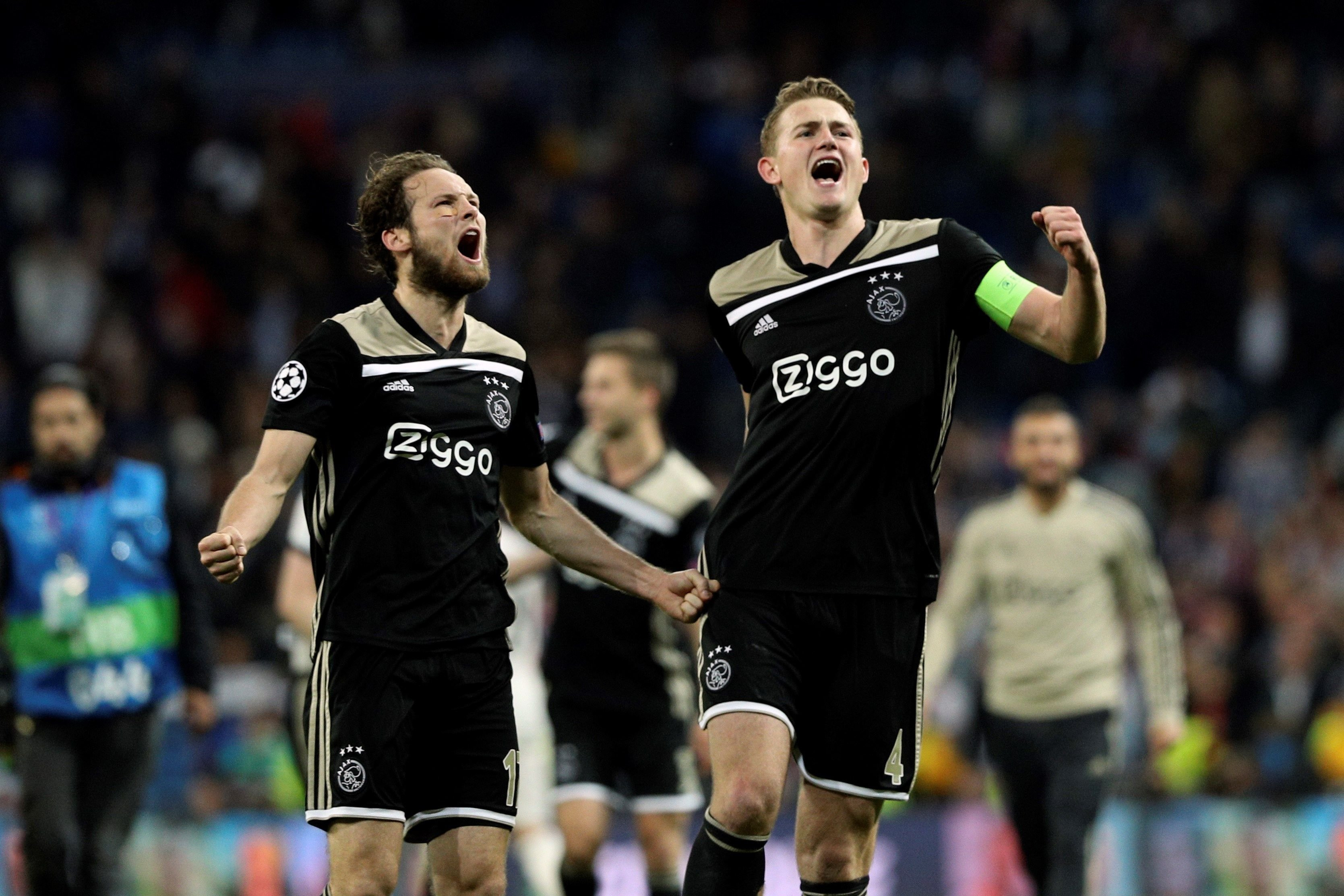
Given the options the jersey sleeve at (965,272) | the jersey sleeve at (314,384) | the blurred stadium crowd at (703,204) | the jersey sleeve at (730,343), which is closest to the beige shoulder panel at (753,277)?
the jersey sleeve at (730,343)

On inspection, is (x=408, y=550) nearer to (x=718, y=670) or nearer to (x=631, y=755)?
(x=718, y=670)

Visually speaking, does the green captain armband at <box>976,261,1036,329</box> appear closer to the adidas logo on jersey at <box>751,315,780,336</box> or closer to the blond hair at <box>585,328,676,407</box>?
the adidas logo on jersey at <box>751,315,780,336</box>

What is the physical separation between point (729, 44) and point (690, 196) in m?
2.22

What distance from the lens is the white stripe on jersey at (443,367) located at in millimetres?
5453

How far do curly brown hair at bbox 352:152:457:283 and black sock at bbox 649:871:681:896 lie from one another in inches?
127

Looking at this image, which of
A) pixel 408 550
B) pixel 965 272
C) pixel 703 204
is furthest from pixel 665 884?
pixel 703 204

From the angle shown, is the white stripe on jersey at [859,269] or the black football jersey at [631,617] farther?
the black football jersey at [631,617]

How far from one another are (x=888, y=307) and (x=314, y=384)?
1.67 metres

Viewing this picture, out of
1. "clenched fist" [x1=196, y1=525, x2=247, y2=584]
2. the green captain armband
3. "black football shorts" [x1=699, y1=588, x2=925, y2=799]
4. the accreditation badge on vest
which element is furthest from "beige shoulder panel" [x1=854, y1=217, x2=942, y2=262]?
the accreditation badge on vest

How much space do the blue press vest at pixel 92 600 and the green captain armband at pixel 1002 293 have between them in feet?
14.2

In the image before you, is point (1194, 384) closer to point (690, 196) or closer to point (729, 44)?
point (690, 196)

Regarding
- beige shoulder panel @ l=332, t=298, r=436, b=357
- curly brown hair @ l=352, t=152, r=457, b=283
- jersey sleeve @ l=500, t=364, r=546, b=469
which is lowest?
jersey sleeve @ l=500, t=364, r=546, b=469

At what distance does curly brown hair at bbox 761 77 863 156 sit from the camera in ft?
19.6

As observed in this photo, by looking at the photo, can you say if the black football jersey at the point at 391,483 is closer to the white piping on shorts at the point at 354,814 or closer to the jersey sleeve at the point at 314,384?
the jersey sleeve at the point at 314,384
